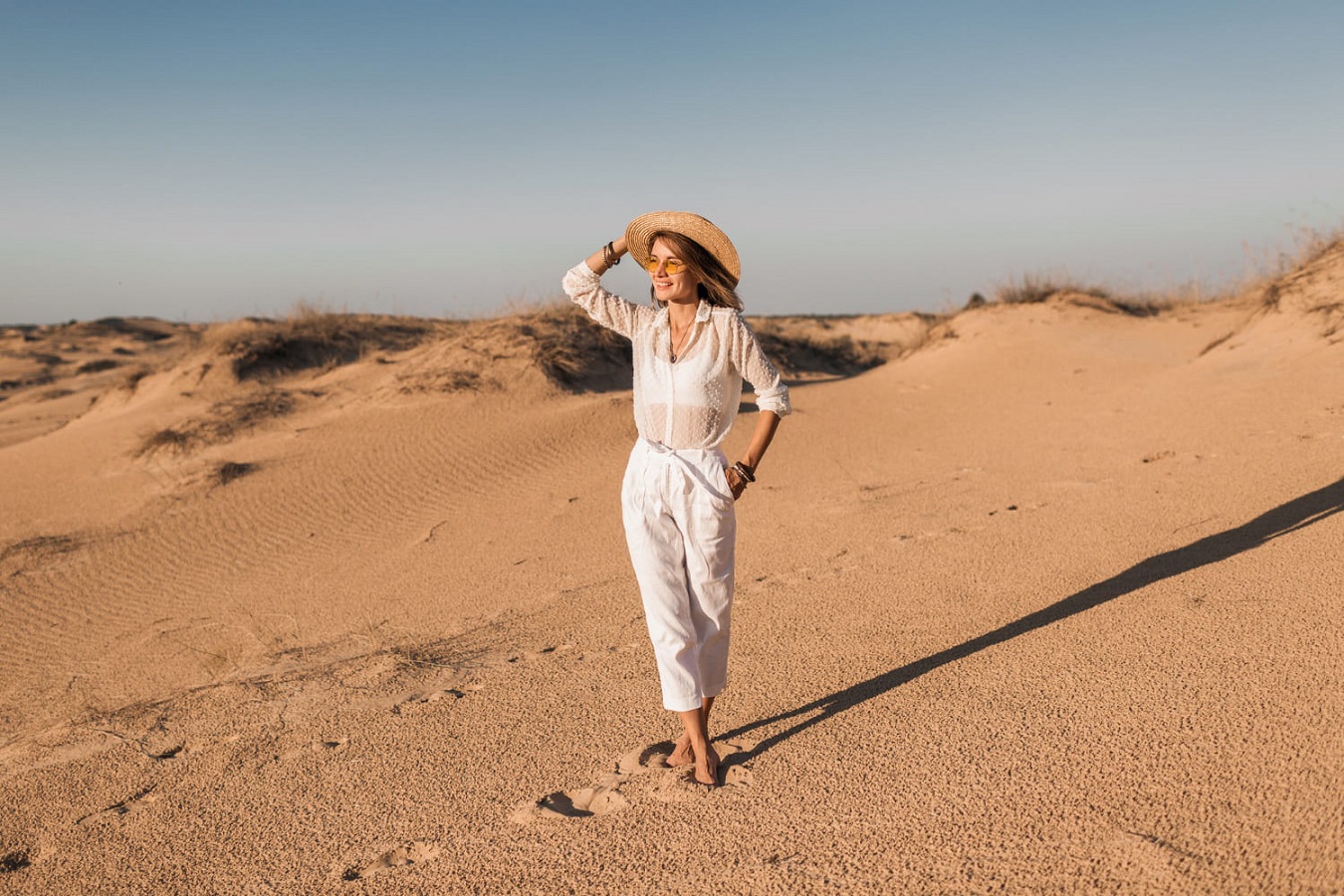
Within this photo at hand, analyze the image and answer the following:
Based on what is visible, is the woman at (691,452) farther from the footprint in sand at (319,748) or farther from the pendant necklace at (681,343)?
the footprint in sand at (319,748)

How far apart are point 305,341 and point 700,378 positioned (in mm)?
12547

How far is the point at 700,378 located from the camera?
2857 mm

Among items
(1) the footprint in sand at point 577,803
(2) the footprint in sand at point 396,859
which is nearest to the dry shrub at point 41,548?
(2) the footprint in sand at point 396,859

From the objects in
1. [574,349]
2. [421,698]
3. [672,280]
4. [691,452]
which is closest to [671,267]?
[672,280]

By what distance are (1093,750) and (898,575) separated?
213 cm

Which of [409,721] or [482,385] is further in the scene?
[482,385]

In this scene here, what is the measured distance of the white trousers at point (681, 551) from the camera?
2.83 metres

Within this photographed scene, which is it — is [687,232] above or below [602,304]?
above

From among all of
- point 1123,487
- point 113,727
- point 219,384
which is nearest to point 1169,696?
point 1123,487

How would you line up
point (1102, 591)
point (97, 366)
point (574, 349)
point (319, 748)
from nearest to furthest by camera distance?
point (319, 748), point (1102, 591), point (574, 349), point (97, 366)

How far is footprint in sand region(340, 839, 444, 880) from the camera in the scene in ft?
8.55

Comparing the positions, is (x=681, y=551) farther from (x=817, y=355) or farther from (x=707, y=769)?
(x=817, y=355)

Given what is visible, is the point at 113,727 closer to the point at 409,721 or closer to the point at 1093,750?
the point at 409,721

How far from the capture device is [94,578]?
6.57 m
